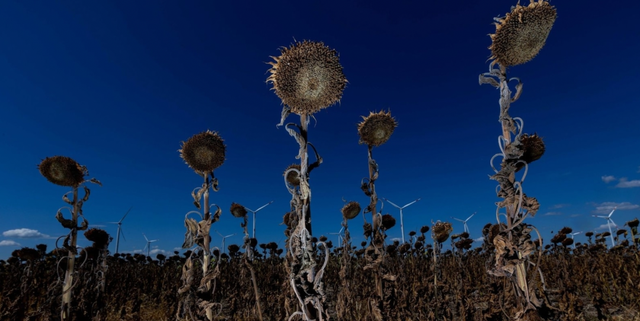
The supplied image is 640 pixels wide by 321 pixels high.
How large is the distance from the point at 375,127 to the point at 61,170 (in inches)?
285

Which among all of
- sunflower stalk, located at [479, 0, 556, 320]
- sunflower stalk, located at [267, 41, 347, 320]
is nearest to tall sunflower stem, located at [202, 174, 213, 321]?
sunflower stalk, located at [267, 41, 347, 320]

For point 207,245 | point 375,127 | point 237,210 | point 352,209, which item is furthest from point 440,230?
point 207,245

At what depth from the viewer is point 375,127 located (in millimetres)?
7609

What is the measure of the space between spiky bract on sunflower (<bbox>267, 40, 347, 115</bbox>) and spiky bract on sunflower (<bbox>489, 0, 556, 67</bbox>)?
9.34 ft

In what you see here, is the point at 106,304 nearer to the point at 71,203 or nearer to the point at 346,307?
the point at 71,203

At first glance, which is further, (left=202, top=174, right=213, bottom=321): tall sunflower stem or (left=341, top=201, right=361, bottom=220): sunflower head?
(left=341, top=201, right=361, bottom=220): sunflower head

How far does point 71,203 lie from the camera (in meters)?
7.82

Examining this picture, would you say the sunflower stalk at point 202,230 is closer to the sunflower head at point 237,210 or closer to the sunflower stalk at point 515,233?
the sunflower stalk at point 515,233

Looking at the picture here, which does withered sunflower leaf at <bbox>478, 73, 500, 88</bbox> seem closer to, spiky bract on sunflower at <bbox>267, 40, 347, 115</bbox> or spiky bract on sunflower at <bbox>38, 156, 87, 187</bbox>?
spiky bract on sunflower at <bbox>267, 40, 347, 115</bbox>

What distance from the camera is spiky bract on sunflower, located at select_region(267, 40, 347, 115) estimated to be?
4266mm

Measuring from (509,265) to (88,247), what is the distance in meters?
13.0

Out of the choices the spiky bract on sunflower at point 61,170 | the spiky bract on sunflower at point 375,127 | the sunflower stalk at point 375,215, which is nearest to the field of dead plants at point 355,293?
the sunflower stalk at point 375,215

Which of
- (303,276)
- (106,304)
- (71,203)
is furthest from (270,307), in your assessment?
(303,276)

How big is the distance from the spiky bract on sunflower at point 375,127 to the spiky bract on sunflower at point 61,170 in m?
6.70
